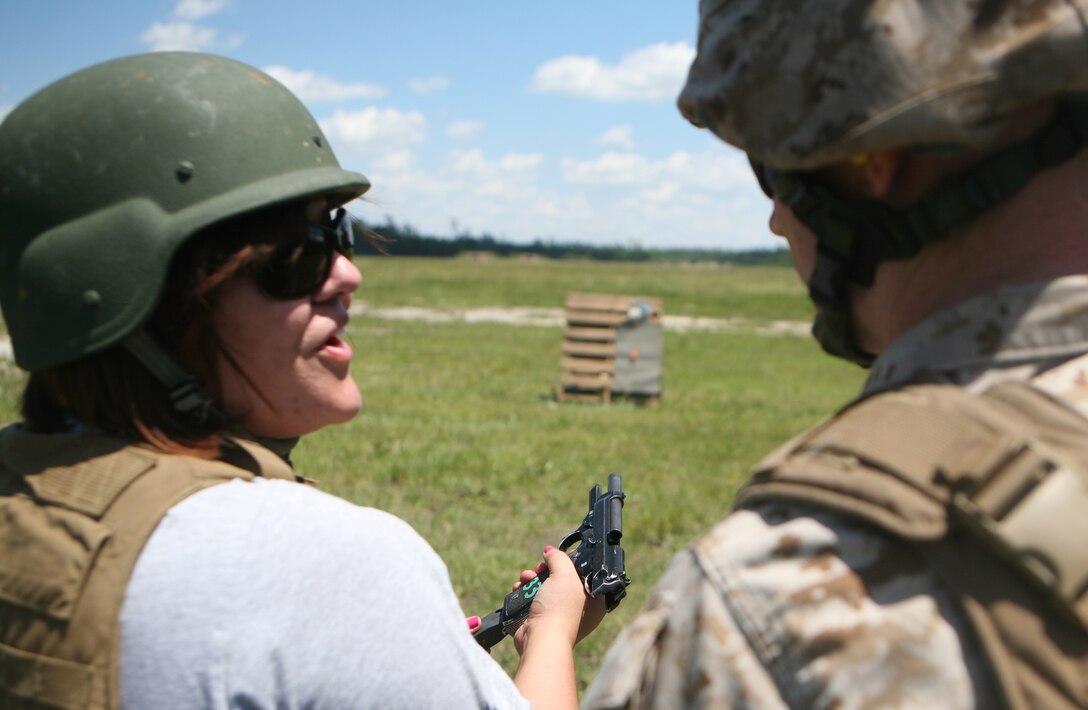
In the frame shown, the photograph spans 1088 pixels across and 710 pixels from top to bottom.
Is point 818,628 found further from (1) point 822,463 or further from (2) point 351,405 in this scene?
(2) point 351,405

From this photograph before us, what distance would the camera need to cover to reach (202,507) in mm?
1511

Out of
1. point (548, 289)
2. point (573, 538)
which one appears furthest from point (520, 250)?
point (573, 538)

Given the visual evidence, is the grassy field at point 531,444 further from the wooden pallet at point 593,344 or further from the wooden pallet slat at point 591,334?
the wooden pallet slat at point 591,334

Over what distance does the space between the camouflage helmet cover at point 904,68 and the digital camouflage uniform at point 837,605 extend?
8.9 inches

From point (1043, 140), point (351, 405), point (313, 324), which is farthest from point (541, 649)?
point (1043, 140)

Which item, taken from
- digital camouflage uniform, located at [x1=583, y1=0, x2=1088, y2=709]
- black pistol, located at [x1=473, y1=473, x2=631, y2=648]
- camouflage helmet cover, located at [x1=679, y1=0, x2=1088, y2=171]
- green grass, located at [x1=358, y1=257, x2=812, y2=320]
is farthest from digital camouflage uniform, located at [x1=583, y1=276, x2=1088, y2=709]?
green grass, located at [x1=358, y1=257, x2=812, y2=320]

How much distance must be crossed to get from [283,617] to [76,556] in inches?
12.2

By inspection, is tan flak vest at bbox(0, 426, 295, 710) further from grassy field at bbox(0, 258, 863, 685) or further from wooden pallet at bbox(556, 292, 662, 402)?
wooden pallet at bbox(556, 292, 662, 402)

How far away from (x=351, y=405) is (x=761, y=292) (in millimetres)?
47237

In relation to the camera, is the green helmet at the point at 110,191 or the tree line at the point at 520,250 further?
the tree line at the point at 520,250

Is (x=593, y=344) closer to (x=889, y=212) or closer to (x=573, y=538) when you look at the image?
(x=573, y=538)

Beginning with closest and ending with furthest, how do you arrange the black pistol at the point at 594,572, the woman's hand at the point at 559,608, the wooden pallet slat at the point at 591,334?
the woman's hand at the point at 559,608 → the black pistol at the point at 594,572 → the wooden pallet slat at the point at 591,334

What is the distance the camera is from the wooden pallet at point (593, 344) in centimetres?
1335

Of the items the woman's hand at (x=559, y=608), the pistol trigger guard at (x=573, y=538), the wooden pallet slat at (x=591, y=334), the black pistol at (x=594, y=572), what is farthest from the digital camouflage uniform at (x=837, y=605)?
the wooden pallet slat at (x=591, y=334)
